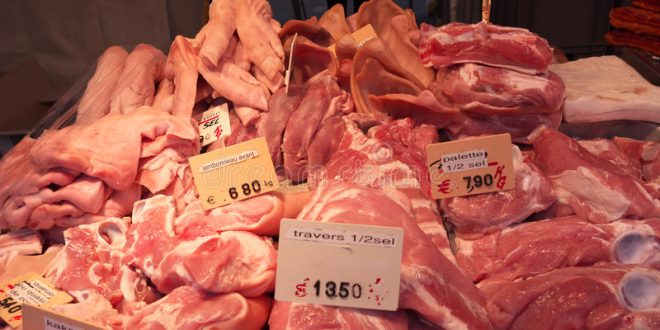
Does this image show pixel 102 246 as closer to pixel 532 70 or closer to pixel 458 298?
pixel 458 298

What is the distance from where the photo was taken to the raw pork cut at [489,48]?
7.23ft

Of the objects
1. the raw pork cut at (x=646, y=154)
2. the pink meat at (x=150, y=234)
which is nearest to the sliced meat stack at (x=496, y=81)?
the raw pork cut at (x=646, y=154)

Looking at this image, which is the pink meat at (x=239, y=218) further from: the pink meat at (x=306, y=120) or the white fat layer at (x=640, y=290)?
the white fat layer at (x=640, y=290)

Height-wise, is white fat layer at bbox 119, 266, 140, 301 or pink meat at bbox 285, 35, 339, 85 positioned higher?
pink meat at bbox 285, 35, 339, 85

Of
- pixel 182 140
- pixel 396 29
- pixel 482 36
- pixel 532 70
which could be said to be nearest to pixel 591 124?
pixel 532 70

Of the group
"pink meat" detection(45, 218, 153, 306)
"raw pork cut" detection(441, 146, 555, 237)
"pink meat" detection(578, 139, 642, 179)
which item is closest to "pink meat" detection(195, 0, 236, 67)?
"pink meat" detection(45, 218, 153, 306)

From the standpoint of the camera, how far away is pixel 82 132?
83.4 inches

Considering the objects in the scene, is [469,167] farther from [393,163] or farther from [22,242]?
[22,242]

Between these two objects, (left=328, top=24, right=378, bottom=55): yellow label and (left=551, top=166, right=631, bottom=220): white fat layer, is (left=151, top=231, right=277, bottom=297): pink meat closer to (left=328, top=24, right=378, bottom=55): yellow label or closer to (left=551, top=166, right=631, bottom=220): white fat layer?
(left=551, top=166, right=631, bottom=220): white fat layer

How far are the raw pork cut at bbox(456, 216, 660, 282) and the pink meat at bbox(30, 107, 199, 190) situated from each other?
3.89 ft

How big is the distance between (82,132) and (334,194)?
1.07 meters

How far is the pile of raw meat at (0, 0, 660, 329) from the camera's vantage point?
1.54 metres

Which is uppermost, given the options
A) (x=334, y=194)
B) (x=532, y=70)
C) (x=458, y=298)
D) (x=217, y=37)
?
(x=217, y=37)

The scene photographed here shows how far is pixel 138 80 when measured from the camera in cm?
249
